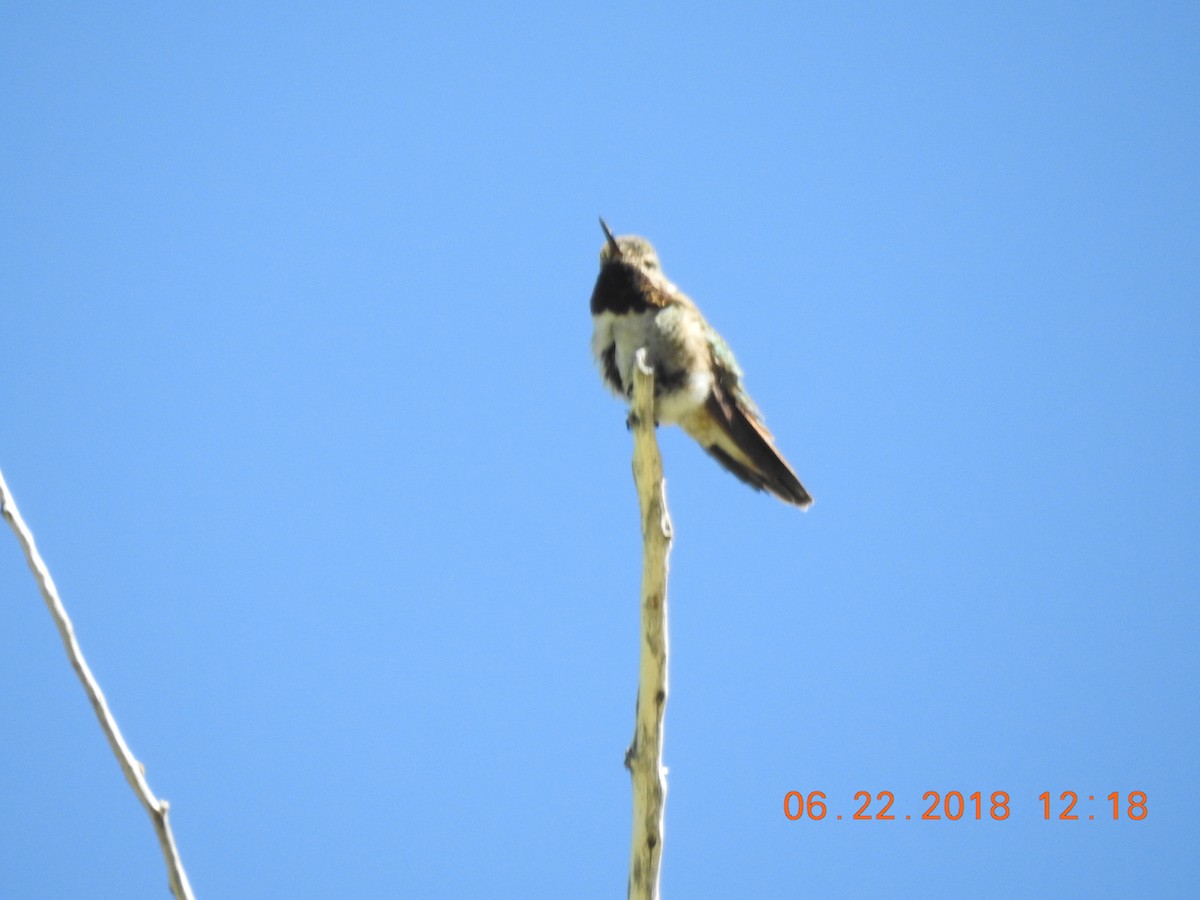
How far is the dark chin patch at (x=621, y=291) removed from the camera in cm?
614

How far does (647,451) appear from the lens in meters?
4.01

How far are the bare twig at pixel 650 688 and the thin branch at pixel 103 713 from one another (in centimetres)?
130

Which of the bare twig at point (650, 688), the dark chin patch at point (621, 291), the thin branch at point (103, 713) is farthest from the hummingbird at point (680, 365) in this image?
the thin branch at point (103, 713)

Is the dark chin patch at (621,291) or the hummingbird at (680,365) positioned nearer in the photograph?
the hummingbird at (680,365)

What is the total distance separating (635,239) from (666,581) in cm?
334

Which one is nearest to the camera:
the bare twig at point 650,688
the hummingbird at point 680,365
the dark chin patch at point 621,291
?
the bare twig at point 650,688

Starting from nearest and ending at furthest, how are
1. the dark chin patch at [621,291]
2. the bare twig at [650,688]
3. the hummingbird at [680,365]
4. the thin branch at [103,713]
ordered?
the thin branch at [103,713] < the bare twig at [650,688] < the hummingbird at [680,365] < the dark chin patch at [621,291]

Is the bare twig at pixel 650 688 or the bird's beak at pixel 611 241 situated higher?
the bird's beak at pixel 611 241

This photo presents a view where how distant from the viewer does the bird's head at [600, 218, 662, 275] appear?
6406mm

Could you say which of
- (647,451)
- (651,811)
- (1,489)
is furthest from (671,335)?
(1,489)

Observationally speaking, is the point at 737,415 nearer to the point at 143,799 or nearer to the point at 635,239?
the point at 635,239

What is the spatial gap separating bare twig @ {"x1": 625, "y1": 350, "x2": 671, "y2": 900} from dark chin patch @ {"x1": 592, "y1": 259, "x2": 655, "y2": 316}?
7.23 feet

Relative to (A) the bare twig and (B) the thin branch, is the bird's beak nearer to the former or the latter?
(A) the bare twig

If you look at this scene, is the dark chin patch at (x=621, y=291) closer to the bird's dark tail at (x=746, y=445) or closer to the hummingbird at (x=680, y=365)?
the hummingbird at (x=680, y=365)
